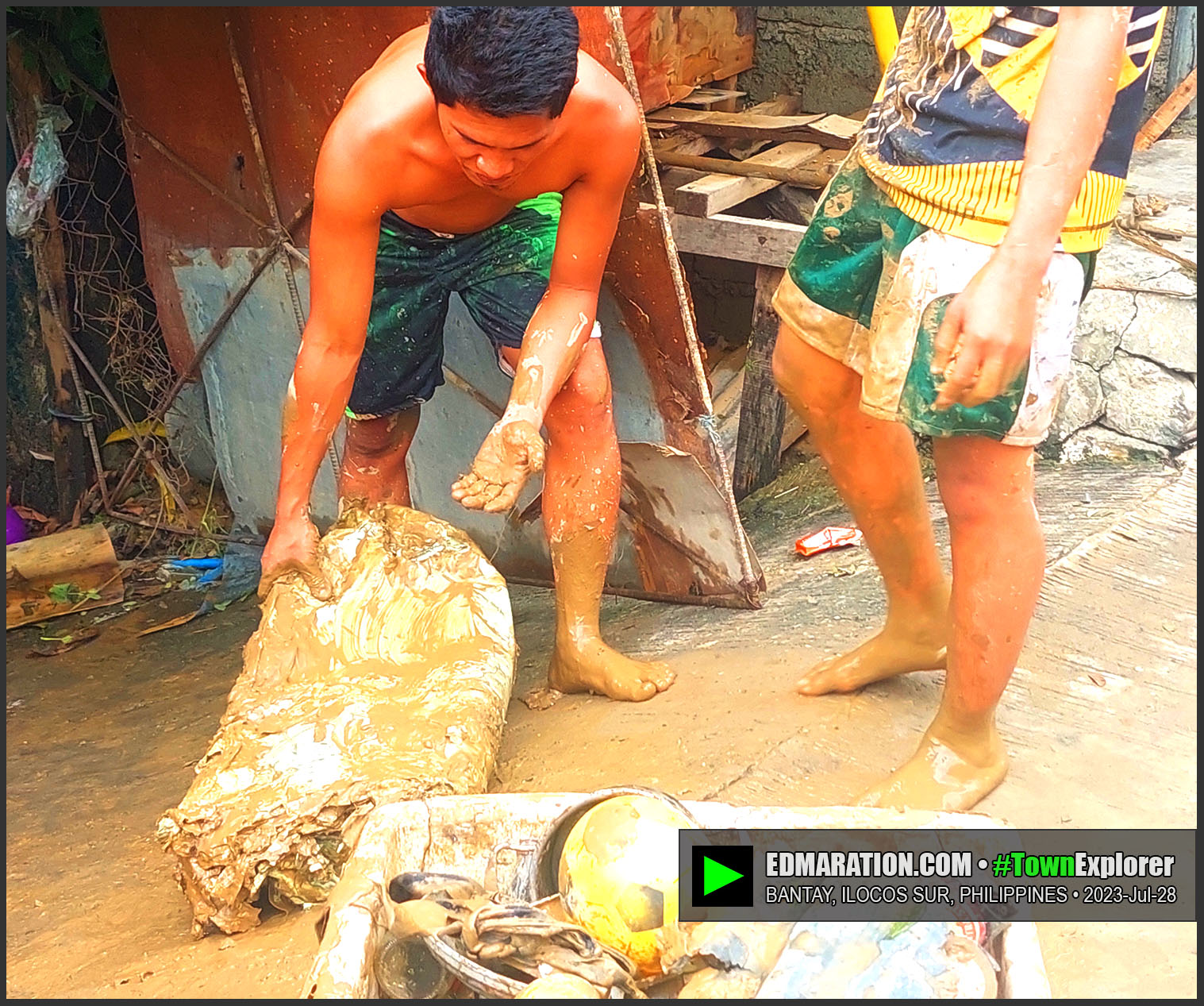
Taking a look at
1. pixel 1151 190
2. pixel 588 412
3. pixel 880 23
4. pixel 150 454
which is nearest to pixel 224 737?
pixel 588 412

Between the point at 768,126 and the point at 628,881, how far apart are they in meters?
3.45

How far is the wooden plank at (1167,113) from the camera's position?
466cm

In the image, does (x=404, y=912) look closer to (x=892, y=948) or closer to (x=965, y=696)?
(x=892, y=948)

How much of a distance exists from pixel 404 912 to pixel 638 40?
3833mm

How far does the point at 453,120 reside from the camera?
2197 mm

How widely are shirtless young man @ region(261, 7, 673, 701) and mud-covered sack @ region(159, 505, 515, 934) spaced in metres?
0.14

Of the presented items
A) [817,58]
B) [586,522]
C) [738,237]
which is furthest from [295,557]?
[817,58]

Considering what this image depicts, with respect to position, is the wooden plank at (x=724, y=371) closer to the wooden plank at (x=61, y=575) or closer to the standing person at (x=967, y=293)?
the standing person at (x=967, y=293)

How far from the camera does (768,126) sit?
174 inches

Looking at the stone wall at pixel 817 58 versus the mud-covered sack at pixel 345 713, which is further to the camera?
the stone wall at pixel 817 58

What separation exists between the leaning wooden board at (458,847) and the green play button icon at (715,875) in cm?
7

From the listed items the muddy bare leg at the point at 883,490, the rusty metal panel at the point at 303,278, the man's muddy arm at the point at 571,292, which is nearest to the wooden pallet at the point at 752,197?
the rusty metal panel at the point at 303,278

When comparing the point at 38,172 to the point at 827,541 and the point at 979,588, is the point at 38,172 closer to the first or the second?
the point at 827,541

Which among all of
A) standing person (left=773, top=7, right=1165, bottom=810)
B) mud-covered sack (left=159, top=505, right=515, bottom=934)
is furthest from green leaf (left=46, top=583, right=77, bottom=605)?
standing person (left=773, top=7, right=1165, bottom=810)
